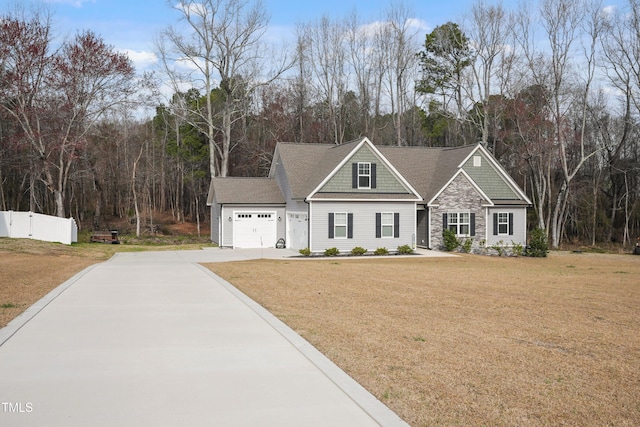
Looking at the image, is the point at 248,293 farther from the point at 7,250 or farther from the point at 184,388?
the point at 7,250

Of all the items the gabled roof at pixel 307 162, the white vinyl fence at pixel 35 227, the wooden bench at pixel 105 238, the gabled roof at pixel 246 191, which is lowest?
the wooden bench at pixel 105 238

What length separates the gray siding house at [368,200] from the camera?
98.5ft

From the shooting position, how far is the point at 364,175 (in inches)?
1195

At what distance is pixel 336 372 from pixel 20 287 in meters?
10.4

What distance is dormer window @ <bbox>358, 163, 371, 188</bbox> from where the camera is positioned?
30328mm

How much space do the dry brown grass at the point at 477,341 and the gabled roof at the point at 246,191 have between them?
48.8 feet

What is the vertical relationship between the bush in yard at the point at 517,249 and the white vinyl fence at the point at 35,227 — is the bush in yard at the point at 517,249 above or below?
below

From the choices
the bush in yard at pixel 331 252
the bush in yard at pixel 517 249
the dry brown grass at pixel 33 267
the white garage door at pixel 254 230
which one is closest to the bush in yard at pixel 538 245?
the bush in yard at pixel 517 249

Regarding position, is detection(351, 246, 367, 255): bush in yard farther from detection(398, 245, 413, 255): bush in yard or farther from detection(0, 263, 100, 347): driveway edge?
detection(0, 263, 100, 347): driveway edge

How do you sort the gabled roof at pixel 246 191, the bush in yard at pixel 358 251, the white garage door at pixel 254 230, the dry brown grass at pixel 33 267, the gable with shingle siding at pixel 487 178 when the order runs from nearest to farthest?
1. the dry brown grass at pixel 33 267
2. the bush in yard at pixel 358 251
3. the white garage door at pixel 254 230
4. the gabled roof at pixel 246 191
5. the gable with shingle siding at pixel 487 178

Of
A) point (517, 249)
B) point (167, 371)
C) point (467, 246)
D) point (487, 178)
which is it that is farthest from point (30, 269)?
point (487, 178)

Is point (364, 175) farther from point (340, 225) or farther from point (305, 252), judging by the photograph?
point (305, 252)

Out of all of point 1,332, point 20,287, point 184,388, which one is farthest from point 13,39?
point 184,388

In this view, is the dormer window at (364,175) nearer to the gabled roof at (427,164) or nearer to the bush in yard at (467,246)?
the gabled roof at (427,164)
